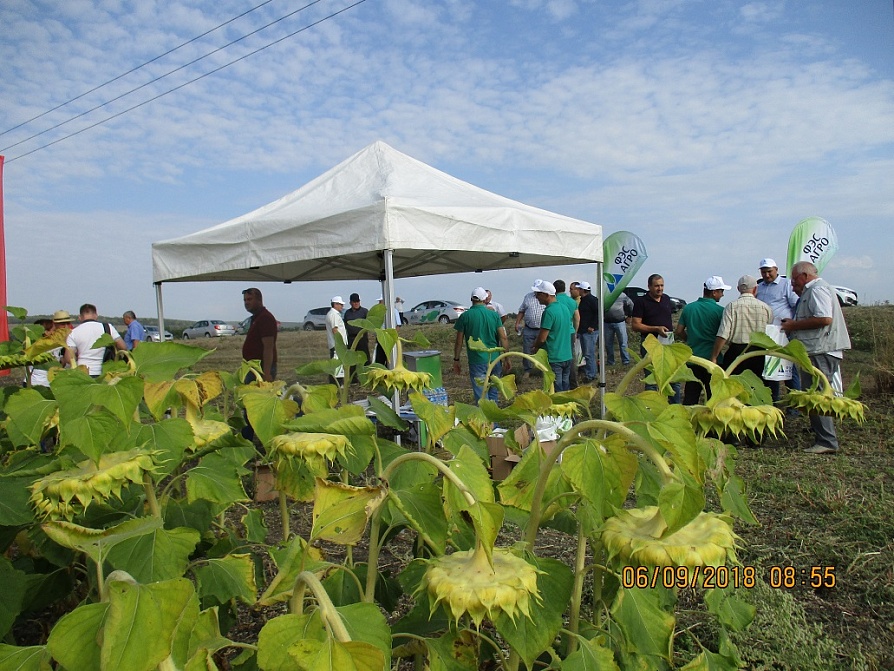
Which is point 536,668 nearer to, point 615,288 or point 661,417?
point 661,417

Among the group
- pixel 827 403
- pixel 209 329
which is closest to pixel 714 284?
pixel 827 403

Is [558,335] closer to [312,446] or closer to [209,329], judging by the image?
[312,446]

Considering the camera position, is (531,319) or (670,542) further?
(531,319)

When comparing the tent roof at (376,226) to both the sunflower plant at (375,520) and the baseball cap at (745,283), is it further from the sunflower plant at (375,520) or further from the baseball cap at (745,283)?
the sunflower plant at (375,520)

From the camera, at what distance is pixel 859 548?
10.00 ft

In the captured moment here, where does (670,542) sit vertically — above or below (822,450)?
above

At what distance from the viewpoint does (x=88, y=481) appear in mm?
986

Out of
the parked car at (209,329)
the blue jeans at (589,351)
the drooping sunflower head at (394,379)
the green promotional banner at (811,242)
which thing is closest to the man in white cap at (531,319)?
the blue jeans at (589,351)

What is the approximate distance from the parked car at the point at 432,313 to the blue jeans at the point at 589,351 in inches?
747

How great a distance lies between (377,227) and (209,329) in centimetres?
3429

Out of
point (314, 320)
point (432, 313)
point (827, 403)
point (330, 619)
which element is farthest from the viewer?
point (314, 320)

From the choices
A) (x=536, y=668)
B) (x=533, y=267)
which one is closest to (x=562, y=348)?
(x=533, y=267)

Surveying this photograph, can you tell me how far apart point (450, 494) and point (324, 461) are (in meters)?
0.29

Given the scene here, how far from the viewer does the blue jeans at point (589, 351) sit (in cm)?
984
